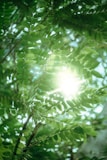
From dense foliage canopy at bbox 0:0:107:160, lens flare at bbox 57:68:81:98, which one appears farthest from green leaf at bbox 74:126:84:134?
lens flare at bbox 57:68:81:98

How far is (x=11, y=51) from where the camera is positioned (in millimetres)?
1382

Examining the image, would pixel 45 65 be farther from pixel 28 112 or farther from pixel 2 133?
pixel 2 133

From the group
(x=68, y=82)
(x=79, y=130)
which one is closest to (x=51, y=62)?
(x=68, y=82)

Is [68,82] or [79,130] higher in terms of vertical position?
[68,82]

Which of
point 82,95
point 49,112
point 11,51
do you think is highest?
point 11,51

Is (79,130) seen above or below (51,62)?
below

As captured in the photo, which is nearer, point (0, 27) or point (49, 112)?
point (0, 27)

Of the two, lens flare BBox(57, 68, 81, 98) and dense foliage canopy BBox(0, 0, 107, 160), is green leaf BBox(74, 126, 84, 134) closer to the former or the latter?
dense foliage canopy BBox(0, 0, 107, 160)

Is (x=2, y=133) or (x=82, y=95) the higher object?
(x=82, y=95)

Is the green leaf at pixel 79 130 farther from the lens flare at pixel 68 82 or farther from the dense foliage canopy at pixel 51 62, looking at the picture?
the lens flare at pixel 68 82

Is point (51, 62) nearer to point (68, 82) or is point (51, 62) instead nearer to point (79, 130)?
point (68, 82)

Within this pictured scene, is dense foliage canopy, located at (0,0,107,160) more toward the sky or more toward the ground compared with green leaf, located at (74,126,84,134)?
more toward the sky

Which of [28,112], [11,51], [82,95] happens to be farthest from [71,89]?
[11,51]

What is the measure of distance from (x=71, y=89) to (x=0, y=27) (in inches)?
15.5
